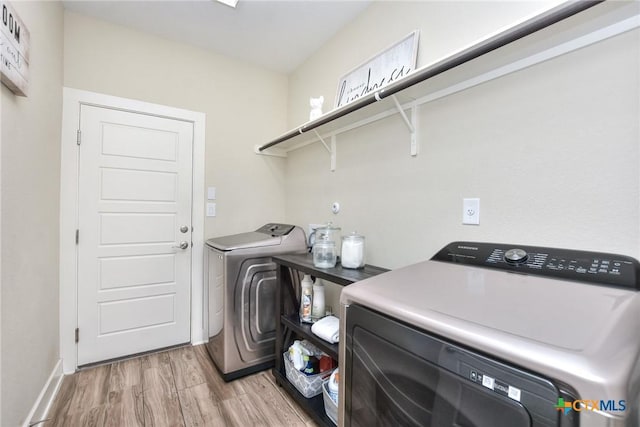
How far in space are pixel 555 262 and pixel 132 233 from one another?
2610 millimetres

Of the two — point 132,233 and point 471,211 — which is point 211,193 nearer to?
point 132,233

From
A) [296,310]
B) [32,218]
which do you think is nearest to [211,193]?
[32,218]

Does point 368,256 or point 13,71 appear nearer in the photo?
point 13,71

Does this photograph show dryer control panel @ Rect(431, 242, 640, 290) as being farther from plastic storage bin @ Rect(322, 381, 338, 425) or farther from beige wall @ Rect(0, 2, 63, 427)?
beige wall @ Rect(0, 2, 63, 427)

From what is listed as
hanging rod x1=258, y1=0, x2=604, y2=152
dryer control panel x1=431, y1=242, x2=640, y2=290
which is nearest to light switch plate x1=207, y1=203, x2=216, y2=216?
hanging rod x1=258, y1=0, x2=604, y2=152

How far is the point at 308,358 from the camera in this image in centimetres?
171

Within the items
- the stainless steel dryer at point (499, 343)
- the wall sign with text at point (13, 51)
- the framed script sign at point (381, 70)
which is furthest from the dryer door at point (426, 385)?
the wall sign with text at point (13, 51)

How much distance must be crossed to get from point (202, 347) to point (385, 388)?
210 centimetres

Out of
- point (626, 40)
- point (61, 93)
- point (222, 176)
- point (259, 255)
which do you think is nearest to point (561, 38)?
point (626, 40)

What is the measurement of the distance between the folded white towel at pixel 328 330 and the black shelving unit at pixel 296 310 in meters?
0.03

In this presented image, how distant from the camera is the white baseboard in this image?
4.79 ft

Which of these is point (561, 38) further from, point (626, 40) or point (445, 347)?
point (445, 347)

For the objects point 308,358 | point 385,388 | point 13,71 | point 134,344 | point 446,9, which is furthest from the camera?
point 134,344

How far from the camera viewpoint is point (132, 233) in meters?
2.21
